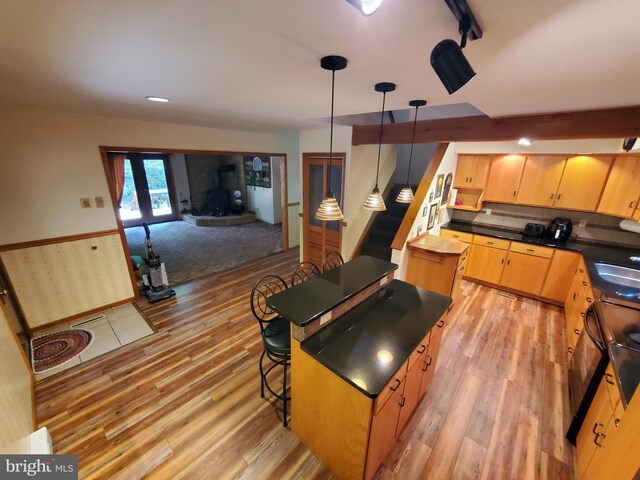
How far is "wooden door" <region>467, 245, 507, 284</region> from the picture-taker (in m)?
4.02

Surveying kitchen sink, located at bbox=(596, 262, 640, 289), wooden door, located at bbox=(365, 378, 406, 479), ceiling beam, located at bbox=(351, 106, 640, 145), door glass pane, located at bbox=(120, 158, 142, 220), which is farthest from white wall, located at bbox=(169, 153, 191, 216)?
kitchen sink, located at bbox=(596, 262, 640, 289)

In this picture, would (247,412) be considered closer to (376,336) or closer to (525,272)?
(376,336)

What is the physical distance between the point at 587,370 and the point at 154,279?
15.9 feet

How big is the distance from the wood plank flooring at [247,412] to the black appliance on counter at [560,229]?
143 cm

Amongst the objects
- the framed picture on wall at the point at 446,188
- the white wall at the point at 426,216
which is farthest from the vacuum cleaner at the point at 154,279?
the framed picture on wall at the point at 446,188

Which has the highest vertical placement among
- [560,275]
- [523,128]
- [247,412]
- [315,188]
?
[523,128]

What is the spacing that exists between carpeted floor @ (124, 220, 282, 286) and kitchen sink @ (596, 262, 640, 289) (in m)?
5.06

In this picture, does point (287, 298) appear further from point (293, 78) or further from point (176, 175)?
point (176, 175)

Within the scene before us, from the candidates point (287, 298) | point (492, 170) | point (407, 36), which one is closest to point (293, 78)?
point (407, 36)

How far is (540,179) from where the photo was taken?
3744 millimetres

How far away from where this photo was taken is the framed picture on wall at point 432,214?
3.75 m

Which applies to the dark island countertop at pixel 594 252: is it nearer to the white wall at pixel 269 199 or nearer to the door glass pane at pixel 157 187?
the white wall at pixel 269 199

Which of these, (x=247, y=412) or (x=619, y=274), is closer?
(x=247, y=412)

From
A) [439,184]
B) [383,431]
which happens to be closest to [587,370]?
[383,431]
